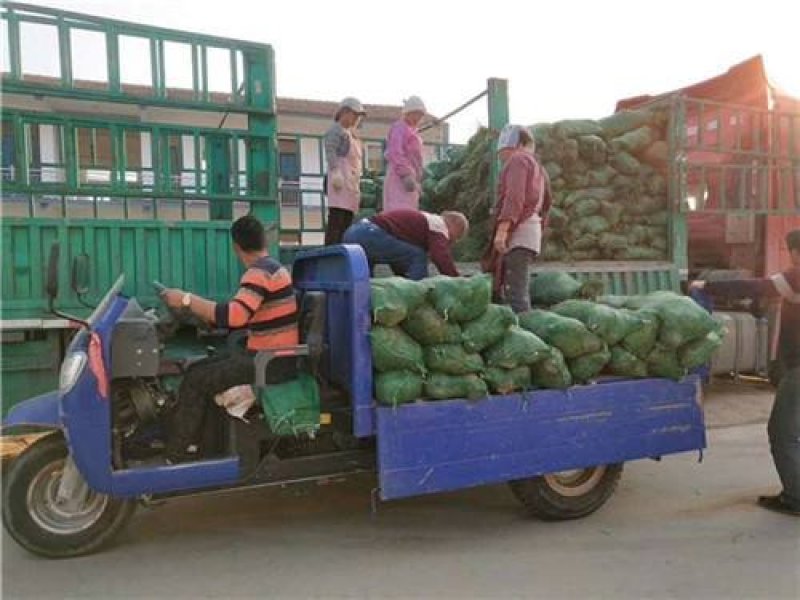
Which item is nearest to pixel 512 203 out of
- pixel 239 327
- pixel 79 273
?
pixel 239 327

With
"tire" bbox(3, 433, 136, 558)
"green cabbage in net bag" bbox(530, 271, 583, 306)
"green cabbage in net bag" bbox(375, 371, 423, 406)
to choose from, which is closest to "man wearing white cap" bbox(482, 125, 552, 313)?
"green cabbage in net bag" bbox(530, 271, 583, 306)

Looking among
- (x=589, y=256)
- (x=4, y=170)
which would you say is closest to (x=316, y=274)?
(x=4, y=170)

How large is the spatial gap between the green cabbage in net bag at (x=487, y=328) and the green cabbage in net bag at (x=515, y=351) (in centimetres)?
4

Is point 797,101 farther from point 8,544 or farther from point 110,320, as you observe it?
point 8,544

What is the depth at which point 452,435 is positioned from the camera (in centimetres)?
355

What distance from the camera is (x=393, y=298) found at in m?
3.45

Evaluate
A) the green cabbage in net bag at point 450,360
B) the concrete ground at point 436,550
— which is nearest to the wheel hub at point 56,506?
the concrete ground at point 436,550

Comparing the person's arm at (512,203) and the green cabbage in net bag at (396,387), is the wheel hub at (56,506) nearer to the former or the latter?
the green cabbage in net bag at (396,387)

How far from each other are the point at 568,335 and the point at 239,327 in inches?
71.3

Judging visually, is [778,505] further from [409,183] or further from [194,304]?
[194,304]

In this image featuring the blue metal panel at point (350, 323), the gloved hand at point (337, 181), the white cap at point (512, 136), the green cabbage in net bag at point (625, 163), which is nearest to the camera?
the blue metal panel at point (350, 323)

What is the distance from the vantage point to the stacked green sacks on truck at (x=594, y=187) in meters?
6.97

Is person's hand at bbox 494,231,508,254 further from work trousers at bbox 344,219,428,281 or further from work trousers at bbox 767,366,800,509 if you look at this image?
work trousers at bbox 767,366,800,509

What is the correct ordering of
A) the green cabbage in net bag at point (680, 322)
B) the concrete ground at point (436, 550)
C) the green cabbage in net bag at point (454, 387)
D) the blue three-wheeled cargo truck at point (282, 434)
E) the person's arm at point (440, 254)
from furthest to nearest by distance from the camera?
the person's arm at point (440, 254)
the green cabbage in net bag at point (680, 322)
the green cabbage in net bag at point (454, 387)
the blue three-wheeled cargo truck at point (282, 434)
the concrete ground at point (436, 550)
